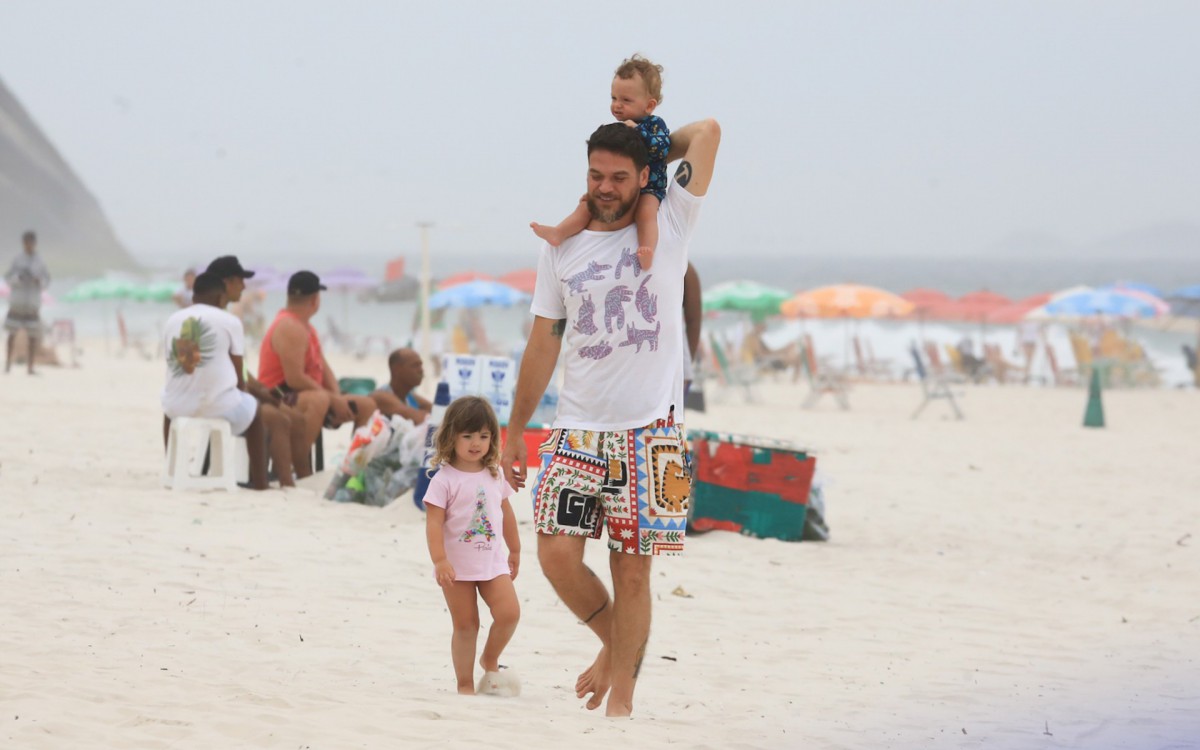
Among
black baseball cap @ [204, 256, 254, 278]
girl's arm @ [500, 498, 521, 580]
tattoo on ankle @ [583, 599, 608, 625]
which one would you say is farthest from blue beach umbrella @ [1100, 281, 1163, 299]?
tattoo on ankle @ [583, 599, 608, 625]

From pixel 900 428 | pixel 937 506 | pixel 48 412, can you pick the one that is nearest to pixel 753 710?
pixel 937 506

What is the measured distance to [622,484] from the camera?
11.6 feet

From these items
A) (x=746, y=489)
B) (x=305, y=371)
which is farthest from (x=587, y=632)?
(x=305, y=371)

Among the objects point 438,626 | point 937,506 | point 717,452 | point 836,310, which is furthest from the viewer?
point 836,310

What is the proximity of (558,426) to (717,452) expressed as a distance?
370cm

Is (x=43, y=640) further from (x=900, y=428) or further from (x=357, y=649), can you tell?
(x=900, y=428)

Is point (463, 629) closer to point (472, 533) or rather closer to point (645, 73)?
point (472, 533)

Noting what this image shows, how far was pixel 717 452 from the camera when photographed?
23.6 feet

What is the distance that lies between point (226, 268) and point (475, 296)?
15.8m

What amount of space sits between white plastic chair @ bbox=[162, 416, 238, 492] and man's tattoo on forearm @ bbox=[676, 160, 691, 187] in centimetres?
450

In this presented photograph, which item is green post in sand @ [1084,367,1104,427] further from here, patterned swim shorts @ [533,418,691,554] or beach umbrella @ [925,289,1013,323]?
beach umbrella @ [925,289,1013,323]

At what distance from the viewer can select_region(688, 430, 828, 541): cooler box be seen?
7152 mm

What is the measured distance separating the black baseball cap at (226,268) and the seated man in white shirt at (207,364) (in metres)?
0.06

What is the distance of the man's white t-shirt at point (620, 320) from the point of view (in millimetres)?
3500
